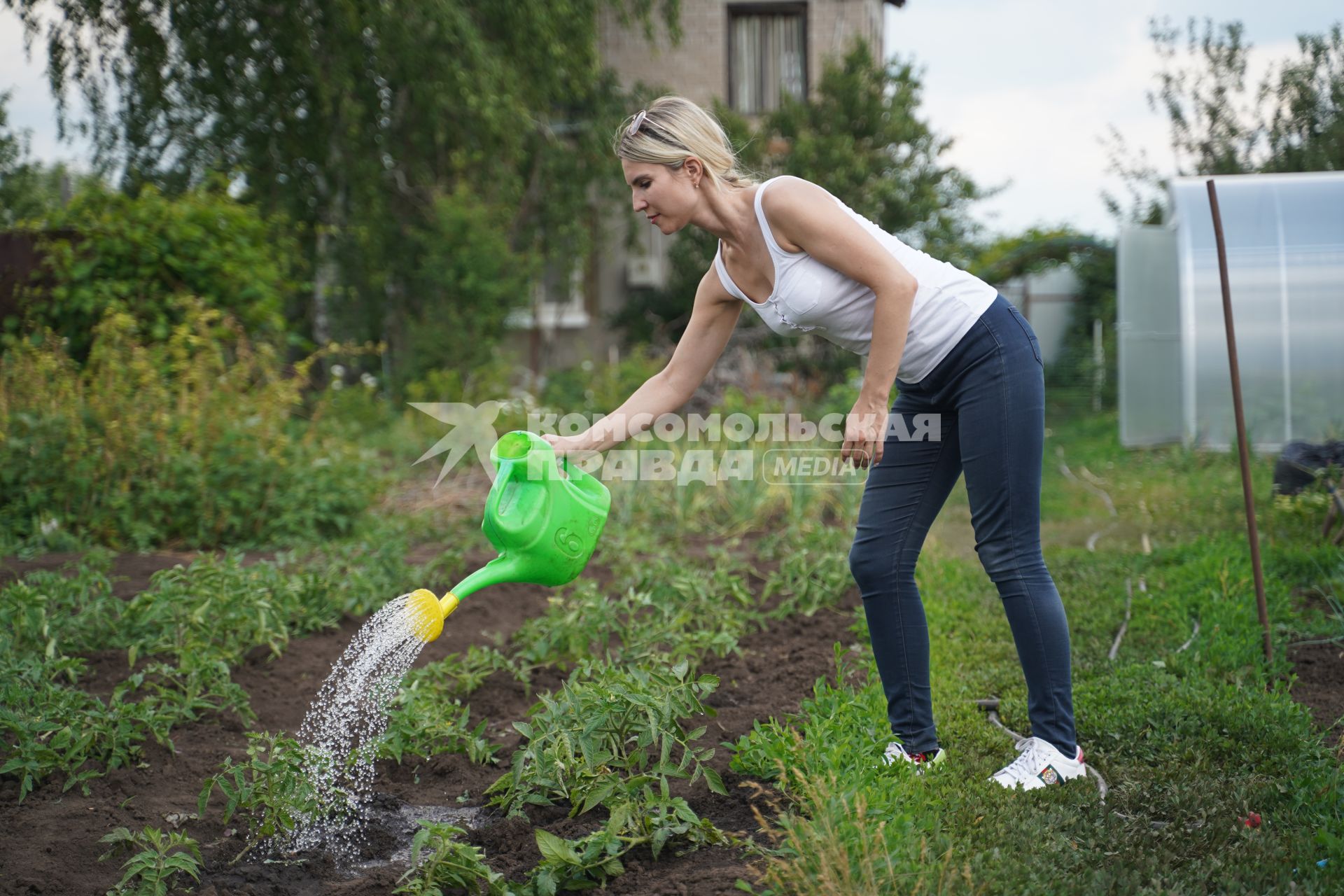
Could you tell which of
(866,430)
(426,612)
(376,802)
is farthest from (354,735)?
(866,430)

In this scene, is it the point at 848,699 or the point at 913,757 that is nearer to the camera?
the point at 913,757

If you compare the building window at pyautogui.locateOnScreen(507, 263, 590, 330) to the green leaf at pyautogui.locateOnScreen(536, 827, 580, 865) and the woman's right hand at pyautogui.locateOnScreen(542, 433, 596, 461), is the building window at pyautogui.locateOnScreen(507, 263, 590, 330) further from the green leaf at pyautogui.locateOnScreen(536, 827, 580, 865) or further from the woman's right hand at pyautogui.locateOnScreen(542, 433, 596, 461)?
the green leaf at pyautogui.locateOnScreen(536, 827, 580, 865)

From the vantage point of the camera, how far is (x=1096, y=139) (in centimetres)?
1348

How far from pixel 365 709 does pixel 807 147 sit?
8.52m

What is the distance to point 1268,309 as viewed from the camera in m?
7.38

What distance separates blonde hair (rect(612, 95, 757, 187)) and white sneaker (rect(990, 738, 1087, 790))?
1.38 meters

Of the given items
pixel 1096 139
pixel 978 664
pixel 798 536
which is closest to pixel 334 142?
pixel 798 536

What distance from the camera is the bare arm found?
2557 mm

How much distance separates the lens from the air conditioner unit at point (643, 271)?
483 inches

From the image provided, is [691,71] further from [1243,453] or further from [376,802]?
[376,802]

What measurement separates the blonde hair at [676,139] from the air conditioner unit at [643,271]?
10040mm

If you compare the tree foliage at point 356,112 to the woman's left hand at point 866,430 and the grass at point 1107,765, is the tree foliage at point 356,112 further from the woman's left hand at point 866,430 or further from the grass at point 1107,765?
the woman's left hand at point 866,430

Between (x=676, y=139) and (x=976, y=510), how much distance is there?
101 centimetres

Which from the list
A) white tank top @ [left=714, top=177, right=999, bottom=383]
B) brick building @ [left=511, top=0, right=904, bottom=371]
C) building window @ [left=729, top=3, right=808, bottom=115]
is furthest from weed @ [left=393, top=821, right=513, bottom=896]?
building window @ [left=729, top=3, right=808, bottom=115]
